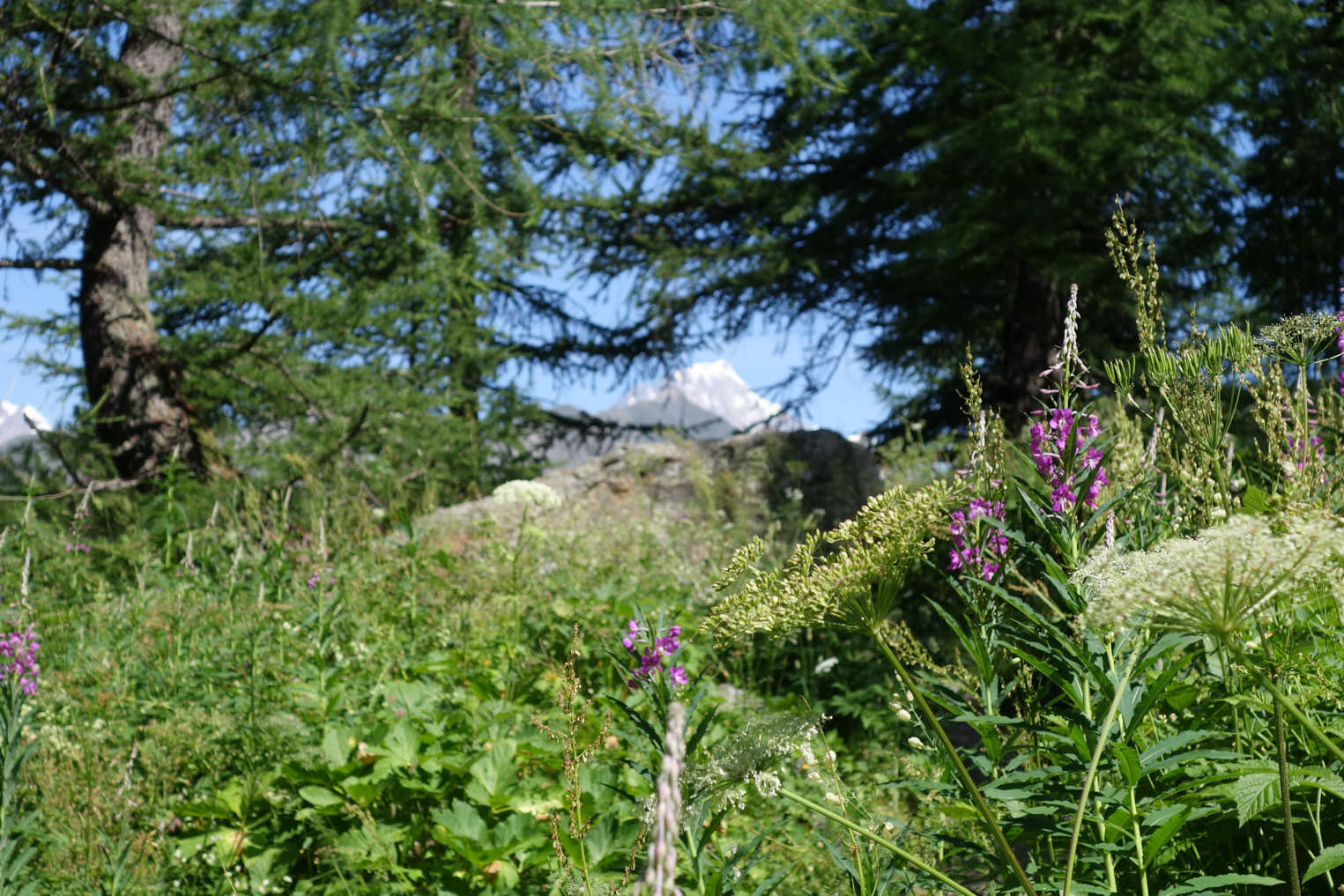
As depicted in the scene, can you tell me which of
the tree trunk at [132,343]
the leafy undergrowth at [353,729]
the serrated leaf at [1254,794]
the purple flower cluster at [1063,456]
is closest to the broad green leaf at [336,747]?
the leafy undergrowth at [353,729]

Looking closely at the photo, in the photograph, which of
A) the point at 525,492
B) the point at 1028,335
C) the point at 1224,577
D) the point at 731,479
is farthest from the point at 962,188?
the point at 1224,577

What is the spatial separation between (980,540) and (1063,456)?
417 millimetres

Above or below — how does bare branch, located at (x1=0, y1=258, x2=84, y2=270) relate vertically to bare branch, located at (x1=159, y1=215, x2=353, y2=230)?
below

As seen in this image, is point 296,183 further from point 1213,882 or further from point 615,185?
point 1213,882

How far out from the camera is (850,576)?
1.31 metres

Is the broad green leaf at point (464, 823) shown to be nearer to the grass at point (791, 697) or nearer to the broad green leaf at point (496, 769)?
the grass at point (791, 697)

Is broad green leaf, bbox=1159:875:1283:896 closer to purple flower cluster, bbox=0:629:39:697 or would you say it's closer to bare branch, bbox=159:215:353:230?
purple flower cluster, bbox=0:629:39:697

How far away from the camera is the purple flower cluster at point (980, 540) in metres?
1.91

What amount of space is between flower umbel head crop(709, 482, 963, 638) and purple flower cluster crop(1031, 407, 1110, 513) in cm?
26

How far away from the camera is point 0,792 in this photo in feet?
7.42

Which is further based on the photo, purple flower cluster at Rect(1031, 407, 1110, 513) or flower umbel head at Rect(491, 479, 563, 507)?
flower umbel head at Rect(491, 479, 563, 507)

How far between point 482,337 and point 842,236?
4.12 metres

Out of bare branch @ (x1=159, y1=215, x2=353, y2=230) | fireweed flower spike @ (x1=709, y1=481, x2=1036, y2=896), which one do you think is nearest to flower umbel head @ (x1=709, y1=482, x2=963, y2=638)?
fireweed flower spike @ (x1=709, y1=481, x2=1036, y2=896)

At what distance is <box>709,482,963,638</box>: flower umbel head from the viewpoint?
4.37 feet
